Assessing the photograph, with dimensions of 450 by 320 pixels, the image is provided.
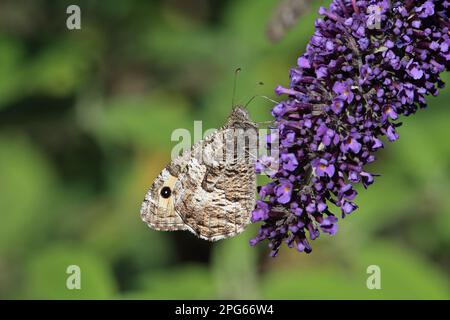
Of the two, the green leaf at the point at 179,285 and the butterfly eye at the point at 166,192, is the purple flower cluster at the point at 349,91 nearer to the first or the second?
the butterfly eye at the point at 166,192

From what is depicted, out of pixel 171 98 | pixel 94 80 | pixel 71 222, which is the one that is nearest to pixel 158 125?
pixel 171 98

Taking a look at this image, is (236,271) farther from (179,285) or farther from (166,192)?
(166,192)

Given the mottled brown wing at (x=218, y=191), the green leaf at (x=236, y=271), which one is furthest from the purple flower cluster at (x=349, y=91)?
the green leaf at (x=236, y=271)

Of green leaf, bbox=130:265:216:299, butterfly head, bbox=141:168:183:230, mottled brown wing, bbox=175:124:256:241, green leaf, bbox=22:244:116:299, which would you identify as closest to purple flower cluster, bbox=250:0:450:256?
mottled brown wing, bbox=175:124:256:241

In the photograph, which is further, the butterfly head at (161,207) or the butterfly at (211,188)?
the butterfly head at (161,207)

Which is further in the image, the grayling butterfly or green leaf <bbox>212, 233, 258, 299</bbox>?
green leaf <bbox>212, 233, 258, 299</bbox>

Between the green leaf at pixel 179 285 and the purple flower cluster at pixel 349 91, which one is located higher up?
the purple flower cluster at pixel 349 91

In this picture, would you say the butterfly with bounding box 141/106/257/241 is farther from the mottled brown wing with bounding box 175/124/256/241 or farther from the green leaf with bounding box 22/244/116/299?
the green leaf with bounding box 22/244/116/299
